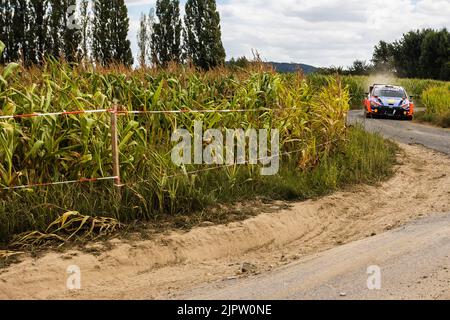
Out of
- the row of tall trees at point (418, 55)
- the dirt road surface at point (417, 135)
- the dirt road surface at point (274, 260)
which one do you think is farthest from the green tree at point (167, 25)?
the row of tall trees at point (418, 55)

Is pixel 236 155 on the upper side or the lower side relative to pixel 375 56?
lower

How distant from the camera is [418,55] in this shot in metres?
80.6

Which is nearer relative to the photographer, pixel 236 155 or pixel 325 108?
pixel 236 155

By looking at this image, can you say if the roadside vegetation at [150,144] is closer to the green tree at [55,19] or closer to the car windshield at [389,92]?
the car windshield at [389,92]

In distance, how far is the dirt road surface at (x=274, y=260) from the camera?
5188mm

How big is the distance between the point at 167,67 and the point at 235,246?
5367 mm

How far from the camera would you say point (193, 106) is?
9172mm

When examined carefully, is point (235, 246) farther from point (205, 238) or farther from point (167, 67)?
point (167, 67)

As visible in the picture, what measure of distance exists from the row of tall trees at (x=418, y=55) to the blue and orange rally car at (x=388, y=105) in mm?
49584

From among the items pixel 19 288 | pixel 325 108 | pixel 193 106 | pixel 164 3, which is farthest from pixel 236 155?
pixel 164 3

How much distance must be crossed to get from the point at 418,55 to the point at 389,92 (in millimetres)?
60528

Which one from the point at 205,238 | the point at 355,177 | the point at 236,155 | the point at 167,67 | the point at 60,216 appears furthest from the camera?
the point at 167,67

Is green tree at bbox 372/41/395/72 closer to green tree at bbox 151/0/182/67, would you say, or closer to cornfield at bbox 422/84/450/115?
green tree at bbox 151/0/182/67

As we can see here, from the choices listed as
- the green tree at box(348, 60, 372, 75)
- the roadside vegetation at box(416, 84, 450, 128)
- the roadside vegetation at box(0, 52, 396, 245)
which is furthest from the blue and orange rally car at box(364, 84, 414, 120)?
the green tree at box(348, 60, 372, 75)
